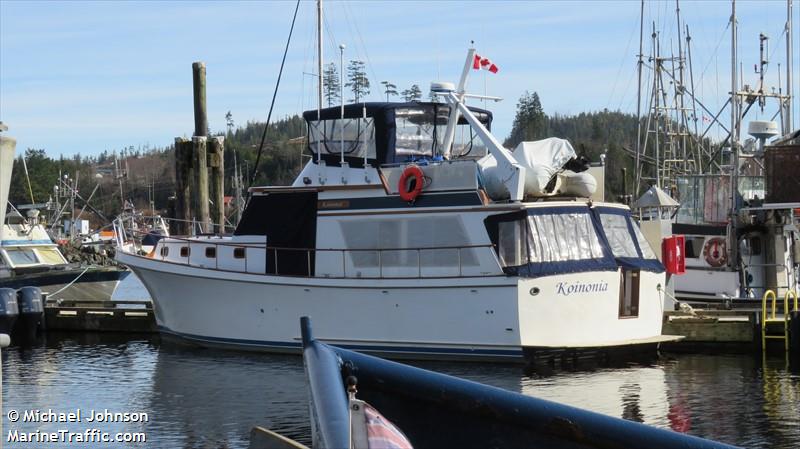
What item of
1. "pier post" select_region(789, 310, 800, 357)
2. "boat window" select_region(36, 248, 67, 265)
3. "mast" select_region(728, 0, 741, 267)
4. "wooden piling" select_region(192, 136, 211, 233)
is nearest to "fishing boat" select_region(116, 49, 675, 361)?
"pier post" select_region(789, 310, 800, 357)

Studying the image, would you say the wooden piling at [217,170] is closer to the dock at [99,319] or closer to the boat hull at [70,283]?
the dock at [99,319]

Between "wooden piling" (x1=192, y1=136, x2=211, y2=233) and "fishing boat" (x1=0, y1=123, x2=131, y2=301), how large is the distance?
590 cm

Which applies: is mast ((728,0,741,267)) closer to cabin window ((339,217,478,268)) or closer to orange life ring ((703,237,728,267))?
orange life ring ((703,237,728,267))

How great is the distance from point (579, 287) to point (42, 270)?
17613 mm

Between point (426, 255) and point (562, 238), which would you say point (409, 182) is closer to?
point (426, 255)

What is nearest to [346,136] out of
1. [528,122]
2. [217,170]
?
[217,170]

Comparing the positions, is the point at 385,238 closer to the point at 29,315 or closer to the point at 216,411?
the point at 216,411

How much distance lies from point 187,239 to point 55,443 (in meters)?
8.28

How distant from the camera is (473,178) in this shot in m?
18.3

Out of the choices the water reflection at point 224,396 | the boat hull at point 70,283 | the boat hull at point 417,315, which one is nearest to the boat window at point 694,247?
the boat hull at point 417,315

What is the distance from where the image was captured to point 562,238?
60.3 feet

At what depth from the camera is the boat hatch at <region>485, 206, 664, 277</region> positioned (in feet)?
58.9

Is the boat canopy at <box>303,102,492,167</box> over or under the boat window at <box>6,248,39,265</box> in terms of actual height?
over

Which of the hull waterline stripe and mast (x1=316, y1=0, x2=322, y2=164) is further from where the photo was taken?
mast (x1=316, y1=0, x2=322, y2=164)
